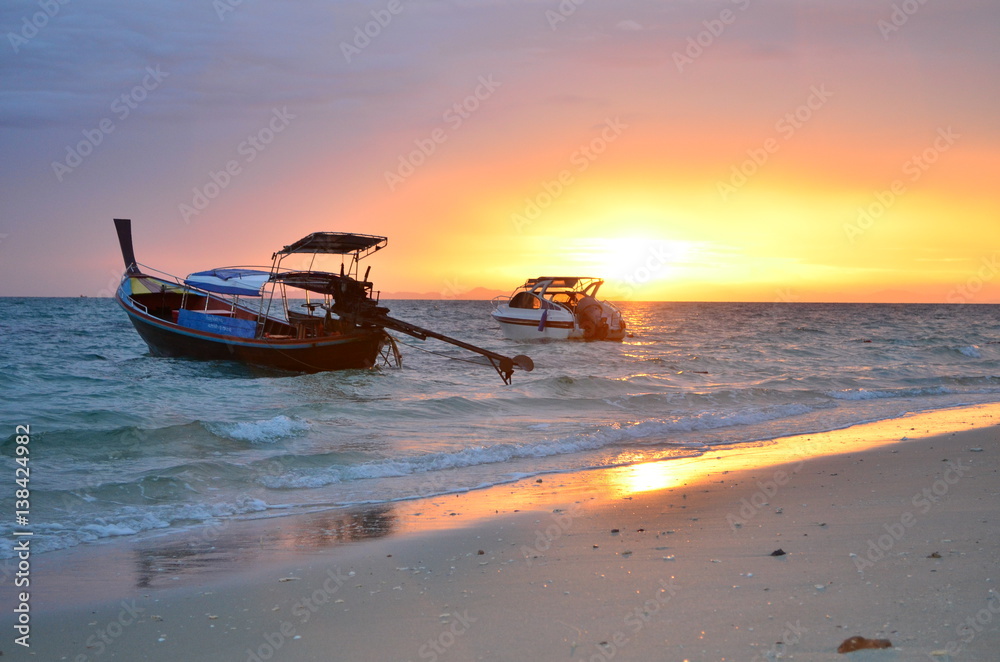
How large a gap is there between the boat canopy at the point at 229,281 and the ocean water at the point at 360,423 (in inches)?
91.1

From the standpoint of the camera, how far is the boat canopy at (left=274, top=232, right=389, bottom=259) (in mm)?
18509

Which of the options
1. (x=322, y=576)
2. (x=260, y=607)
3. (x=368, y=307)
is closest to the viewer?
(x=260, y=607)

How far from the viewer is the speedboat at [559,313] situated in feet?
127

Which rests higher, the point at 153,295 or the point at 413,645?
the point at 153,295

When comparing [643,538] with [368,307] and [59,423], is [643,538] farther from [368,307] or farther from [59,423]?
[368,307]

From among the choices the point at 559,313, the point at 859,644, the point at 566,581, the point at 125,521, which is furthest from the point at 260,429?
the point at 559,313

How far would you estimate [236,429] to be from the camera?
41.5 feet

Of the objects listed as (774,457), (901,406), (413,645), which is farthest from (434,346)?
(413,645)

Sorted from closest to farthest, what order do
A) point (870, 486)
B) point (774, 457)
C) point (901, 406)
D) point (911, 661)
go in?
point (911, 661)
point (870, 486)
point (774, 457)
point (901, 406)

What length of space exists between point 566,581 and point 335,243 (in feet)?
51.3

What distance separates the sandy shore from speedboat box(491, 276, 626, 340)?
100 ft

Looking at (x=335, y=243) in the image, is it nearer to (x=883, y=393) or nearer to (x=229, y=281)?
(x=229, y=281)

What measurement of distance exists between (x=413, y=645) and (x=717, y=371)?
2419 centimetres

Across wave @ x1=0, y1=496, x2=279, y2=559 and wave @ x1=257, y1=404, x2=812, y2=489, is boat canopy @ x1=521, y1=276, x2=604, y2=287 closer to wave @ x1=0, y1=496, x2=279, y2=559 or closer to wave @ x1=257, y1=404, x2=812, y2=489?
wave @ x1=257, y1=404, x2=812, y2=489
